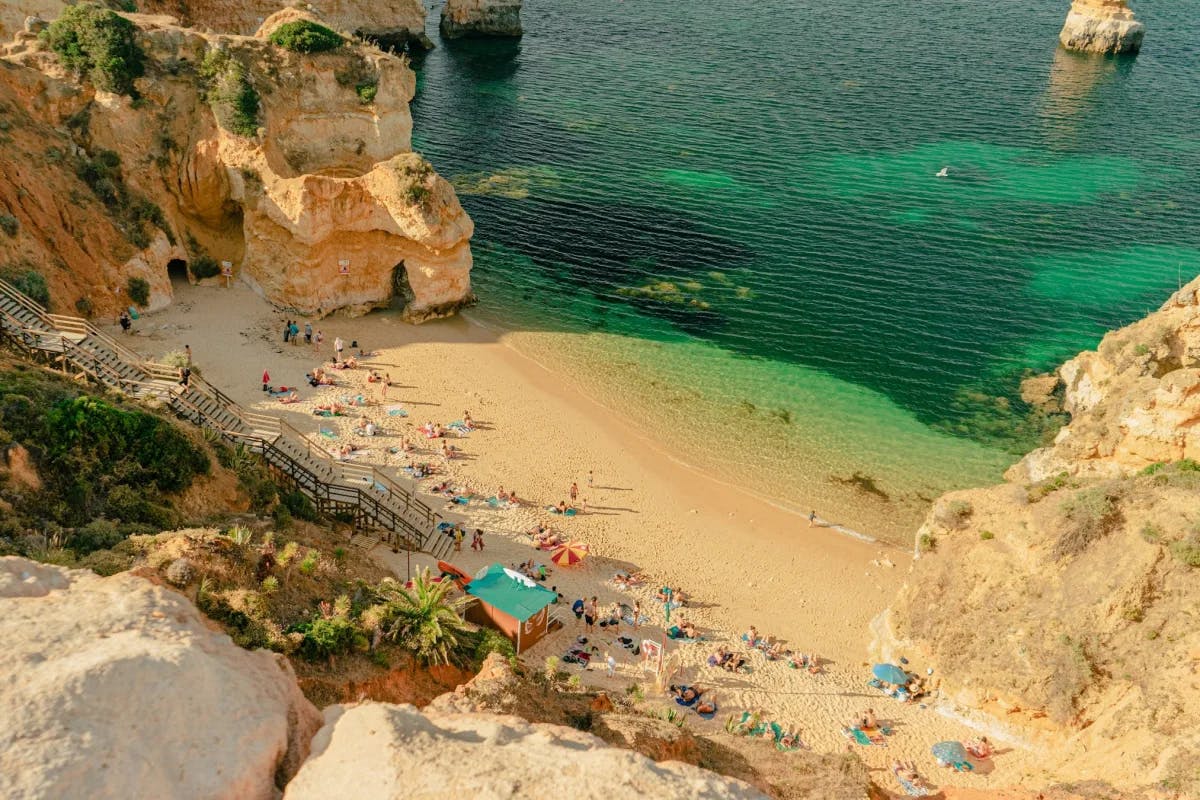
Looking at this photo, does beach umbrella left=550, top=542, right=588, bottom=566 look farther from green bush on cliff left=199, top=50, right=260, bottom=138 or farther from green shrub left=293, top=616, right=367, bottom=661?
green bush on cliff left=199, top=50, right=260, bottom=138

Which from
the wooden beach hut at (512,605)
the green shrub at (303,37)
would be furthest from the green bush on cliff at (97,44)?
the wooden beach hut at (512,605)

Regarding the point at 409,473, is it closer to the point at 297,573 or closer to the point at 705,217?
the point at 297,573

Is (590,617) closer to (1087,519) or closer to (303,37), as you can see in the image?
(1087,519)

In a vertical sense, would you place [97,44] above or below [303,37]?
below

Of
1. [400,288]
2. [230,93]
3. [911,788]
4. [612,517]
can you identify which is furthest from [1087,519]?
[230,93]

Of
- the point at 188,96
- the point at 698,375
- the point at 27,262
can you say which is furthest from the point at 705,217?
the point at 27,262

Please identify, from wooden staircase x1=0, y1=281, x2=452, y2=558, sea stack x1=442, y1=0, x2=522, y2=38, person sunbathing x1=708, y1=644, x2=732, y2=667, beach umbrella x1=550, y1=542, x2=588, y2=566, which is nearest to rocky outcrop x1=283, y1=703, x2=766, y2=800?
person sunbathing x1=708, y1=644, x2=732, y2=667

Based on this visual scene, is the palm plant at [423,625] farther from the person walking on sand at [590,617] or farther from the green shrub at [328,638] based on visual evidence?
the person walking on sand at [590,617]
